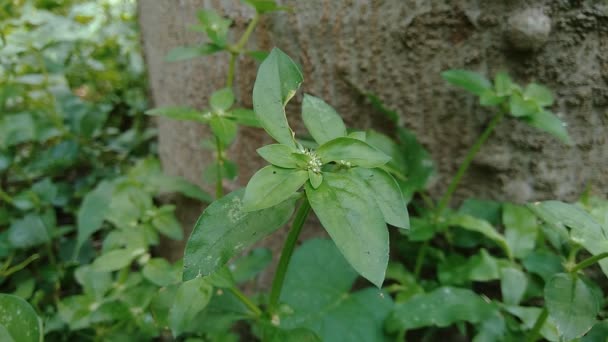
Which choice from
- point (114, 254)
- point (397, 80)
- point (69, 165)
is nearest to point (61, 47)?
point (69, 165)

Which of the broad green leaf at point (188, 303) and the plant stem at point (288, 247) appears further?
the broad green leaf at point (188, 303)

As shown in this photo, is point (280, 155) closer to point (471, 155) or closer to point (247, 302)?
point (247, 302)

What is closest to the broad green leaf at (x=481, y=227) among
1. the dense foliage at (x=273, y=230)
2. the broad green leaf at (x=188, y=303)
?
the dense foliage at (x=273, y=230)

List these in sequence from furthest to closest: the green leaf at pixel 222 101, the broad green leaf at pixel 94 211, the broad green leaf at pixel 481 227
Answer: the broad green leaf at pixel 94 211, the broad green leaf at pixel 481 227, the green leaf at pixel 222 101

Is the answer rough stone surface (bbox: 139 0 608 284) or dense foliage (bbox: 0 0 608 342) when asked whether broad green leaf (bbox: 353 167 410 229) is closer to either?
dense foliage (bbox: 0 0 608 342)

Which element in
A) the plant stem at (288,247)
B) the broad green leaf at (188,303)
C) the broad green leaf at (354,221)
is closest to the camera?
the broad green leaf at (354,221)

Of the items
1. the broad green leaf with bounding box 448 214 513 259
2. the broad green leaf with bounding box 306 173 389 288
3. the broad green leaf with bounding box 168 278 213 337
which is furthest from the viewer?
the broad green leaf with bounding box 448 214 513 259

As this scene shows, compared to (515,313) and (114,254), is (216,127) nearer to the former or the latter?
(114,254)

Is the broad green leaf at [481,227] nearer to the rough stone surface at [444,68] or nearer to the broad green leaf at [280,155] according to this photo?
the rough stone surface at [444,68]

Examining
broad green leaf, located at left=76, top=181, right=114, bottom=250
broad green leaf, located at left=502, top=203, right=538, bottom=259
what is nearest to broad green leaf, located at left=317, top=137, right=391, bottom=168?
broad green leaf, located at left=502, top=203, right=538, bottom=259
